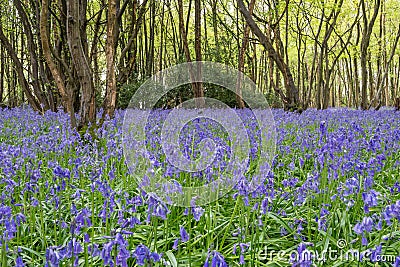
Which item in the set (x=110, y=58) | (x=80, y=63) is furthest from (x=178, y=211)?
(x=110, y=58)

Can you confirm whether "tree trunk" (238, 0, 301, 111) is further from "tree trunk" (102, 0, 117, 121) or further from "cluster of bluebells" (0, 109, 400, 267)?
"cluster of bluebells" (0, 109, 400, 267)

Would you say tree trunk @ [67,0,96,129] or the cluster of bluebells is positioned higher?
tree trunk @ [67,0,96,129]

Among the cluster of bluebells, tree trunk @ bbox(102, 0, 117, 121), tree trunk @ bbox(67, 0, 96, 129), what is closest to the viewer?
the cluster of bluebells

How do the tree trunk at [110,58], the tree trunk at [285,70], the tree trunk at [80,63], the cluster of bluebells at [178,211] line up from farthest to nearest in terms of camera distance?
the tree trunk at [285,70]
the tree trunk at [110,58]
the tree trunk at [80,63]
the cluster of bluebells at [178,211]

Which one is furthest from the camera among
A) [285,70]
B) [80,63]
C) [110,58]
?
[285,70]

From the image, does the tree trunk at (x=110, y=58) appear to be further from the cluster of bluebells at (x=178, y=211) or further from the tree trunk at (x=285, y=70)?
the tree trunk at (x=285, y=70)

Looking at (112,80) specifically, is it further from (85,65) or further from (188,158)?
(188,158)

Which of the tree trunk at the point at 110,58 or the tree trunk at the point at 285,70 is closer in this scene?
the tree trunk at the point at 110,58

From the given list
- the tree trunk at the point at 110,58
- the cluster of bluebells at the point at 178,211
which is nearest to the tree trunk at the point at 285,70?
the tree trunk at the point at 110,58

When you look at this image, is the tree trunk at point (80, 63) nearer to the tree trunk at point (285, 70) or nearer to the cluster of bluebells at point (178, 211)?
the cluster of bluebells at point (178, 211)

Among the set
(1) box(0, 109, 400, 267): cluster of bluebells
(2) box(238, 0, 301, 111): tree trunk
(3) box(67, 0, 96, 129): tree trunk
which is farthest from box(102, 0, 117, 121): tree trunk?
(2) box(238, 0, 301, 111): tree trunk

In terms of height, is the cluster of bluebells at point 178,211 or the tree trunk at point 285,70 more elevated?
the tree trunk at point 285,70

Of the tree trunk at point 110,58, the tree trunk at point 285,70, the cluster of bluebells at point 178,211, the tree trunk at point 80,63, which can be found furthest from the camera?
the tree trunk at point 285,70

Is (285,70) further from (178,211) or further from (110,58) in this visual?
(178,211)
